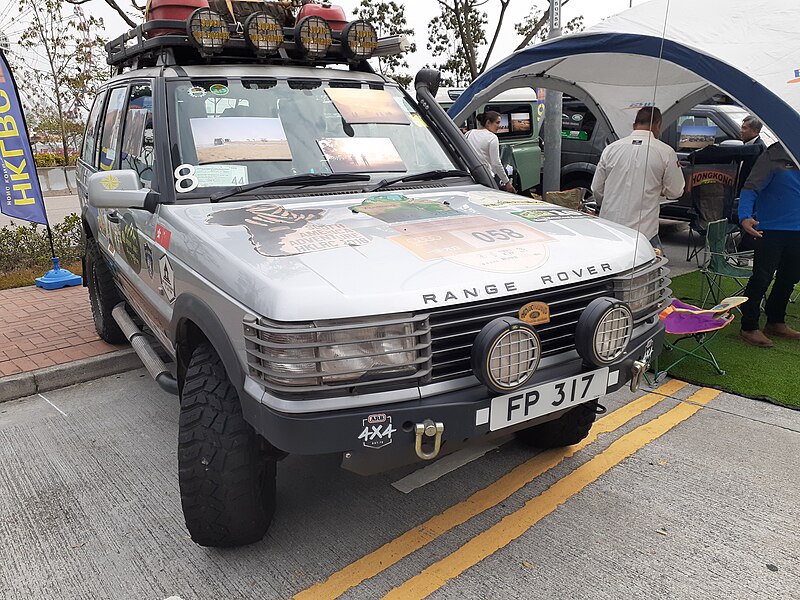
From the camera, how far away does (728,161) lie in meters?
7.77

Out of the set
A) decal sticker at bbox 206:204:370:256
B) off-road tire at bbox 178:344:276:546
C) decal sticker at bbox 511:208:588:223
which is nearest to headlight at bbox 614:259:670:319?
decal sticker at bbox 511:208:588:223

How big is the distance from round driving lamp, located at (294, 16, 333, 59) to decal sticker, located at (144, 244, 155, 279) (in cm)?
146

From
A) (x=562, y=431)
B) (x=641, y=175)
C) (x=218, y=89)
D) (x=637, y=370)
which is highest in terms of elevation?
(x=218, y=89)

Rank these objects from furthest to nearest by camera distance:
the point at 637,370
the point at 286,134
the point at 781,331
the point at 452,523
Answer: the point at 781,331
the point at 286,134
the point at 452,523
the point at 637,370

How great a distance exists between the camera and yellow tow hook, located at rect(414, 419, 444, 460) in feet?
7.38

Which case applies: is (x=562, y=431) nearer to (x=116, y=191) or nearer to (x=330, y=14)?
(x=116, y=191)

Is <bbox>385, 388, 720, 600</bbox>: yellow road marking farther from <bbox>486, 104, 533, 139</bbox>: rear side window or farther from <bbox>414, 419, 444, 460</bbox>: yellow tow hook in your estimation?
<bbox>486, 104, 533, 139</bbox>: rear side window

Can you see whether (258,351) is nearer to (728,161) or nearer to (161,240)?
(161,240)

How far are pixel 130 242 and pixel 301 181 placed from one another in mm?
1342

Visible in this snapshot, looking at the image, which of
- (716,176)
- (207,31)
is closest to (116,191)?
(207,31)

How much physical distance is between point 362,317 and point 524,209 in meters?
1.49

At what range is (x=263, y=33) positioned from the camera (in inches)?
140

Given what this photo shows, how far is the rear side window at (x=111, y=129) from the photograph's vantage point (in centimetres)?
425

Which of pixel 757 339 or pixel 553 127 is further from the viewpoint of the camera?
pixel 553 127
